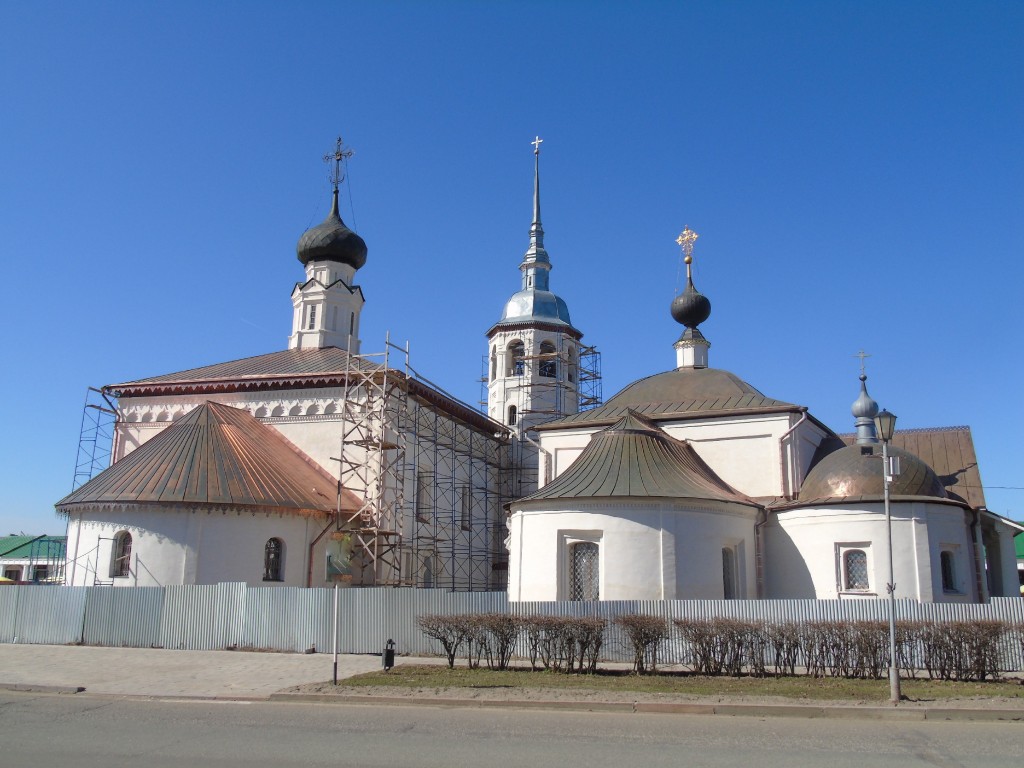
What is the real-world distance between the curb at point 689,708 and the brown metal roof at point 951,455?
18.7m

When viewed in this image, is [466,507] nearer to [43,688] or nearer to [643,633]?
[643,633]

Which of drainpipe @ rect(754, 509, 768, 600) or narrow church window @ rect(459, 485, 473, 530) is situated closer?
drainpipe @ rect(754, 509, 768, 600)

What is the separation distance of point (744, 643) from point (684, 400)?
52.3 feet

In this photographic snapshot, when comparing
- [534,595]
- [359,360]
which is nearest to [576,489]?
[534,595]

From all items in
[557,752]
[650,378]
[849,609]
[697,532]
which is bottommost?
[557,752]

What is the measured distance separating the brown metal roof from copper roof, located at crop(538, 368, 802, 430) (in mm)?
6387

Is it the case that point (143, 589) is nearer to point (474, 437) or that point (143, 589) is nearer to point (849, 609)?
point (849, 609)

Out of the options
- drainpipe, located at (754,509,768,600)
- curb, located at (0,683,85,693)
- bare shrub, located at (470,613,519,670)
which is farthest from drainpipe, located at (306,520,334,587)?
drainpipe, located at (754,509,768,600)

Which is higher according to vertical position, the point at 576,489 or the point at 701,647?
the point at 576,489

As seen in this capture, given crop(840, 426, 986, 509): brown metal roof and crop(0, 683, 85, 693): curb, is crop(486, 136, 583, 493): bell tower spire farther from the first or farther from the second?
crop(0, 683, 85, 693): curb

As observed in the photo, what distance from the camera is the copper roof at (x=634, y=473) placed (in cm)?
2356

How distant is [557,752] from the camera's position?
1009 cm

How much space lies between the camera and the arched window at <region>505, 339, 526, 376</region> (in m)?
47.0

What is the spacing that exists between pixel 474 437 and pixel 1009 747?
105 ft
